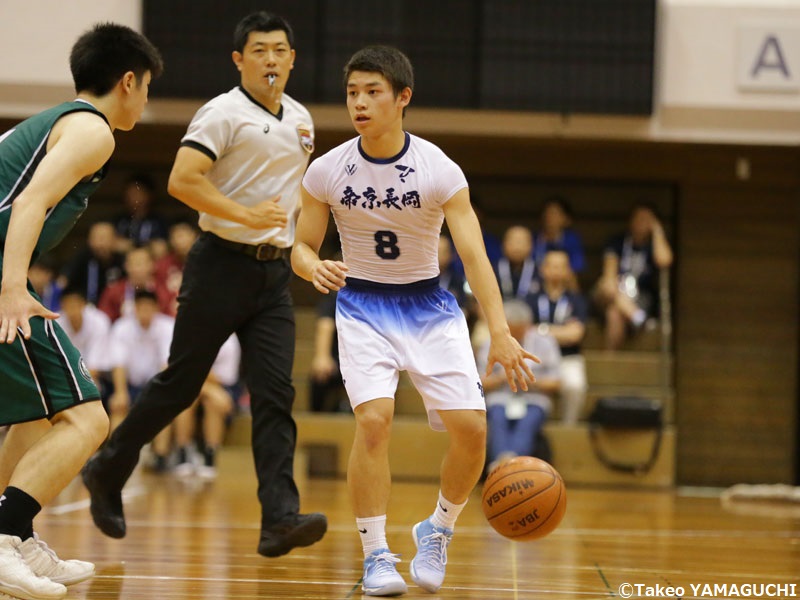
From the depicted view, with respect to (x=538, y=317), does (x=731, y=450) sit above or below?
below

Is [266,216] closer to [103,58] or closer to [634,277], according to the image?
[103,58]

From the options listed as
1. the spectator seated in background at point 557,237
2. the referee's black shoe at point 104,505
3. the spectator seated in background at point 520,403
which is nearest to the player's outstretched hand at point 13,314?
the referee's black shoe at point 104,505

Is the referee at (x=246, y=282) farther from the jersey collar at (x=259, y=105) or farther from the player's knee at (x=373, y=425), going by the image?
the player's knee at (x=373, y=425)

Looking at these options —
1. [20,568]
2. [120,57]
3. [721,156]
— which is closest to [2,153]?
[120,57]

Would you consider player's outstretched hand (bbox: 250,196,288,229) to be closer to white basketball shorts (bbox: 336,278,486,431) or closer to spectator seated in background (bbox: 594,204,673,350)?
white basketball shorts (bbox: 336,278,486,431)

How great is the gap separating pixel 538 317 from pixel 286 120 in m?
5.88

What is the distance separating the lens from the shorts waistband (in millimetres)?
4410

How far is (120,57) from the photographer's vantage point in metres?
4.04

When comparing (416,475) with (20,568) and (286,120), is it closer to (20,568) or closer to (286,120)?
(286,120)

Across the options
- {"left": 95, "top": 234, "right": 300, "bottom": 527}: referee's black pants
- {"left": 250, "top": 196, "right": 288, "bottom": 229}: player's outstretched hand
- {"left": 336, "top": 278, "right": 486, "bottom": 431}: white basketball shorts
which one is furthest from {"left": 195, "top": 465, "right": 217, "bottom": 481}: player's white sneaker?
{"left": 336, "top": 278, "right": 486, "bottom": 431}: white basketball shorts

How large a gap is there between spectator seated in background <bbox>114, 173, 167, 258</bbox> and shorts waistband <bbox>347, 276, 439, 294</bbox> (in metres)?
7.08

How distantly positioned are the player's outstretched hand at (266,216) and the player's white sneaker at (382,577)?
1447 millimetres

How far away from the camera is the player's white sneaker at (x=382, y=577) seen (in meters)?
4.08

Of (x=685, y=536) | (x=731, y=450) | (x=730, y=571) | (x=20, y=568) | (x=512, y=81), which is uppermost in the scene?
(x=512, y=81)
